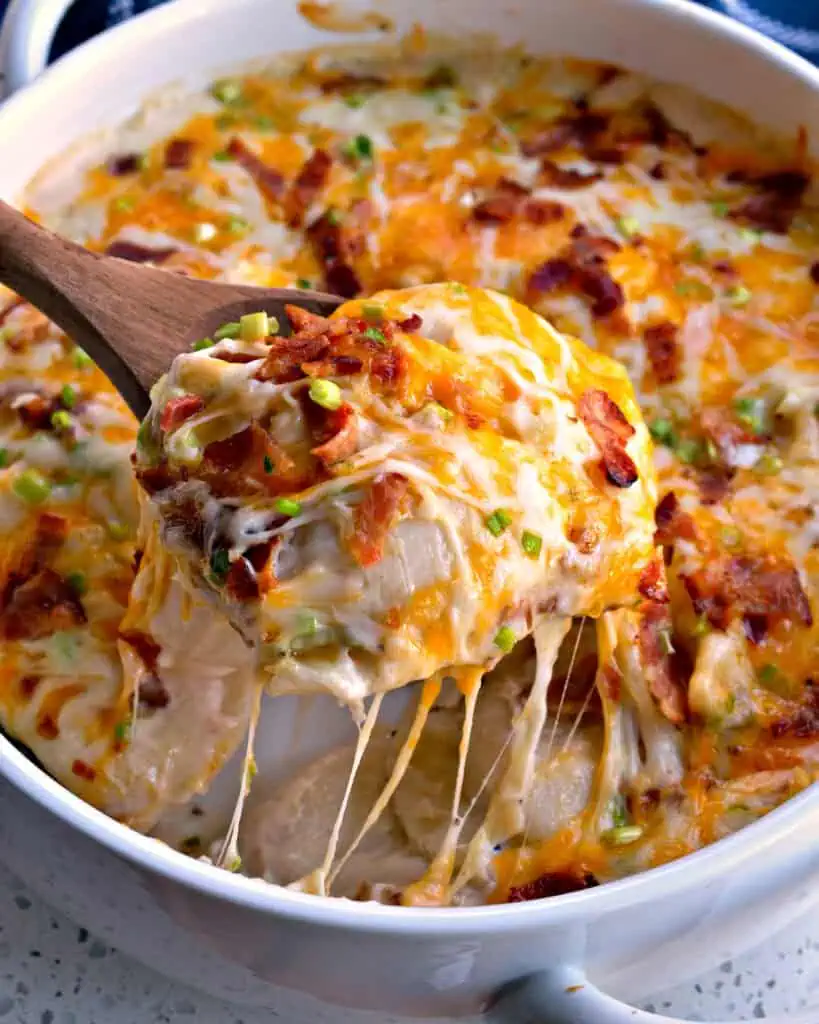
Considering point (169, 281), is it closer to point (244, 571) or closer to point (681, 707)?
point (244, 571)

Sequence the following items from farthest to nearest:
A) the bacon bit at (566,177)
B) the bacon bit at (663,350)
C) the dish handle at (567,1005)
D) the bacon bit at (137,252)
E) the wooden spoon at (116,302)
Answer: the bacon bit at (566,177)
the bacon bit at (137,252)
the bacon bit at (663,350)
the wooden spoon at (116,302)
the dish handle at (567,1005)

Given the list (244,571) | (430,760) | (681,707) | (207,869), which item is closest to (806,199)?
(681,707)

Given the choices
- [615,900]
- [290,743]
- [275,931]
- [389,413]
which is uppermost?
[389,413]

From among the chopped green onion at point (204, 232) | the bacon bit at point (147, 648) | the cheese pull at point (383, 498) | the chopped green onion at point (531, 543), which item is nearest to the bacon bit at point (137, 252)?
the chopped green onion at point (204, 232)

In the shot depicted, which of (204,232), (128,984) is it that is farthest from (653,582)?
(204,232)

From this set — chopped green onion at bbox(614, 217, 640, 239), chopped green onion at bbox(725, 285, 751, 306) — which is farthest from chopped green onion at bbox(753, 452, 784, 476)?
chopped green onion at bbox(614, 217, 640, 239)

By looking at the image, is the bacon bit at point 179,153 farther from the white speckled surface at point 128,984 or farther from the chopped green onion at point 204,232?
the white speckled surface at point 128,984

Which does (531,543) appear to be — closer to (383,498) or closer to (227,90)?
(383,498)
